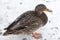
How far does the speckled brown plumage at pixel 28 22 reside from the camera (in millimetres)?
5152

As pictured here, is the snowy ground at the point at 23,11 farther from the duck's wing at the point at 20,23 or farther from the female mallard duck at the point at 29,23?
the duck's wing at the point at 20,23

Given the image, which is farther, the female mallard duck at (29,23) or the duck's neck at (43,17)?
the duck's neck at (43,17)

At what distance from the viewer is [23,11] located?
19.8ft

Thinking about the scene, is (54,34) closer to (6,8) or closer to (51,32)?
(51,32)

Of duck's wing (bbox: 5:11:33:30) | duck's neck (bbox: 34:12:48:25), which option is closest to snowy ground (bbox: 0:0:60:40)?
duck's neck (bbox: 34:12:48:25)

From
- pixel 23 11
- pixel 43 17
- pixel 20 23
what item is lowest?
pixel 20 23

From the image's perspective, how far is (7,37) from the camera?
5.34 m

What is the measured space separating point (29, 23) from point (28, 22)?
0.03m

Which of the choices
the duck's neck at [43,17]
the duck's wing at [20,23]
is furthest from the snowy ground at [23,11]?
the duck's wing at [20,23]

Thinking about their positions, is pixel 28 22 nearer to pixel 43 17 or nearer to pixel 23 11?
pixel 43 17

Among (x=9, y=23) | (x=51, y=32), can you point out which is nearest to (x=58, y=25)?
(x=51, y=32)

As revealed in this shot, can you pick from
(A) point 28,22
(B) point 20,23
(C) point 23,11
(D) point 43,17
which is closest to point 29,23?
A: (A) point 28,22

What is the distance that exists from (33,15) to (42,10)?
214mm

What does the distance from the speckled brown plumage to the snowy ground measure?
0.16 meters
